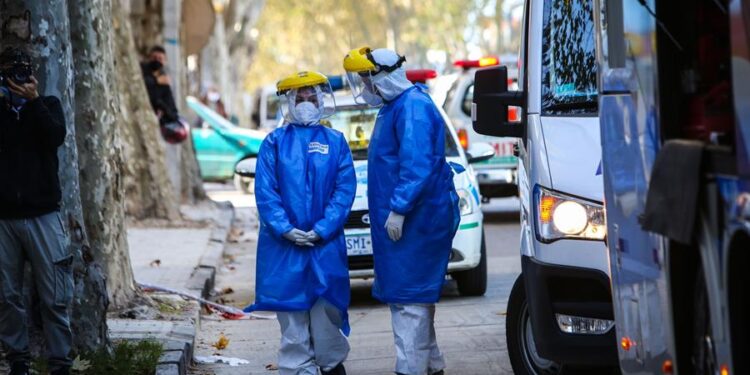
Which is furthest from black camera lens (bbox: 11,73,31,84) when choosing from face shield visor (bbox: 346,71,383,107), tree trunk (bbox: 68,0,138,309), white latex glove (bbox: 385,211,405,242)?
tree trunk (bbox: 68,0,138,309)

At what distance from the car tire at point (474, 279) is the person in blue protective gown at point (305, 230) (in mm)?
4154

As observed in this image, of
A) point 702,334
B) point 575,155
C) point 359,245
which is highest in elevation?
point 575,155

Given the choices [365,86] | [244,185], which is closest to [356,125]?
[365,86]

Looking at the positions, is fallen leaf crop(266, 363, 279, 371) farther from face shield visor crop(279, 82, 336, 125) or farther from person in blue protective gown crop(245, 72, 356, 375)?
face shield visor crop(279, 82, 336, 125)

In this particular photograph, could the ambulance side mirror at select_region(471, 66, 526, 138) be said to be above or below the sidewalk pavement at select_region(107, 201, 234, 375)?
above

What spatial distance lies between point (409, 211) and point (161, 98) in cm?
1265

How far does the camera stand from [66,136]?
8336 mm

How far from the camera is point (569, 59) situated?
7691 mm

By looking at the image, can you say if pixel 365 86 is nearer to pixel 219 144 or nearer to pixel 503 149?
pixel 503 149

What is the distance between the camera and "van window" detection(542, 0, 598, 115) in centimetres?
749

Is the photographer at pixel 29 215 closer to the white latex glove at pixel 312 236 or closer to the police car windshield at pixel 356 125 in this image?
the white latex glove at pixel 312 236

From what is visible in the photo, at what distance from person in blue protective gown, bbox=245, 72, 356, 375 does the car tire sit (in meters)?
4.15

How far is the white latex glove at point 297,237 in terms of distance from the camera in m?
7.73

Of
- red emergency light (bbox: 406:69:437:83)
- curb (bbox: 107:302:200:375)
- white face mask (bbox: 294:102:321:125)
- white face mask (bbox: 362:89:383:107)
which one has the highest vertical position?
red emergency light (bbox: 406:69:437:83)
